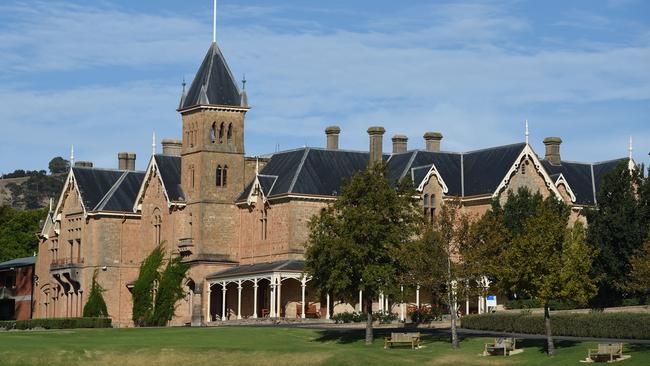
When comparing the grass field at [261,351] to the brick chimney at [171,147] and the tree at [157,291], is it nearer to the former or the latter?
the tree at [157,291]

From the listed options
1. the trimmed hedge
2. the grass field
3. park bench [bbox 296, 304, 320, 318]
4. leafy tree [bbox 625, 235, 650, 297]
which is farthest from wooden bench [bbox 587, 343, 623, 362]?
the trimmed hedge

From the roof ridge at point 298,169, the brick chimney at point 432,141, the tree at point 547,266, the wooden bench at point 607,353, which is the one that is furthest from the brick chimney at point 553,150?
the wooden bench at point 607,353

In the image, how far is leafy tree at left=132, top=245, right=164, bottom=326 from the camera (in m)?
95.5

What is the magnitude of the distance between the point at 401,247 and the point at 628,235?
12087 mm

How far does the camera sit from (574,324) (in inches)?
2741

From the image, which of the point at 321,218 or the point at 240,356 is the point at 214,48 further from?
the point at 240,356

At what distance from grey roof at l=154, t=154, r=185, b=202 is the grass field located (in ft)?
73.7

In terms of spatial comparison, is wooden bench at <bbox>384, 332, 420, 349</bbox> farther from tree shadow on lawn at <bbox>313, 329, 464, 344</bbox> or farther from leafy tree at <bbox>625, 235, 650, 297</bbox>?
leafy tree at <bbox>625, 235, 650, 297</bbox>

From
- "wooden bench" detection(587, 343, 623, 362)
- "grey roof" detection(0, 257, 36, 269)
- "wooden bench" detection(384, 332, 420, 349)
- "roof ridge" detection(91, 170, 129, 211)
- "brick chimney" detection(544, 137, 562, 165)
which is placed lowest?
"wooden bench" detection(587, 343, 623, 362)

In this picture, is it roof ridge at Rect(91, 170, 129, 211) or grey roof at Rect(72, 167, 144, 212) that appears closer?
roof ridge at Rect(91, 170, 129, 211)

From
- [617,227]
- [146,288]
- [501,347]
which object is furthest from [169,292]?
[501,347]

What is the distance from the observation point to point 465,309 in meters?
90.0

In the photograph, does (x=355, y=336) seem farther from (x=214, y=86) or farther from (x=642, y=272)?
(x=214, y=86)

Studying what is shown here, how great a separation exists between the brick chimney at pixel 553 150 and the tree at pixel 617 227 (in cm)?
2365
